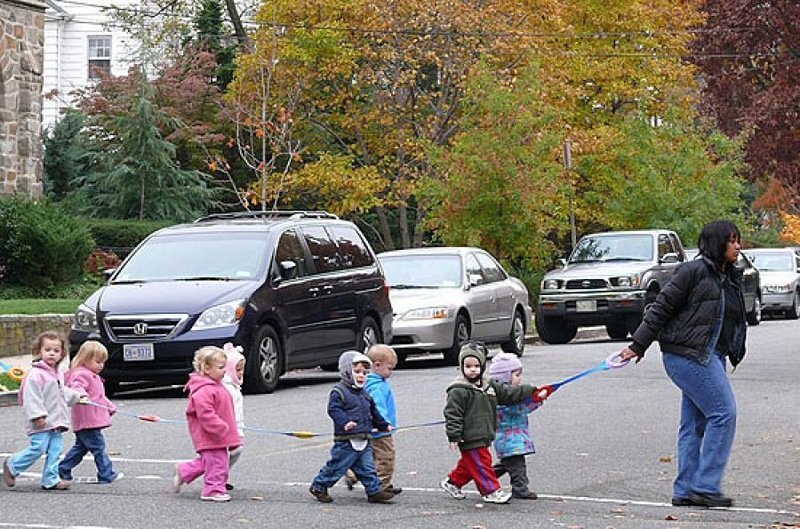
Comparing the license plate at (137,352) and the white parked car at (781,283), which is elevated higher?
the license plate at (137,352)

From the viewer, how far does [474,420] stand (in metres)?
9.65

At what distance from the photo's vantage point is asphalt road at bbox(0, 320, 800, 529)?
30.2 feet

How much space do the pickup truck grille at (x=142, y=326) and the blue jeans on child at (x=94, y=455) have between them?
220 inches

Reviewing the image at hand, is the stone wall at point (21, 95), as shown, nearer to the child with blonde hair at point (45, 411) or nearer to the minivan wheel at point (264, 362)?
the minivan wheel at point (264, 362)

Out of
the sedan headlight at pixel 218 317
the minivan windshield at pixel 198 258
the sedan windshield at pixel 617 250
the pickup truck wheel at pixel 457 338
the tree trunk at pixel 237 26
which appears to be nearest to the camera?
the sedan headlight at pixel 218 317

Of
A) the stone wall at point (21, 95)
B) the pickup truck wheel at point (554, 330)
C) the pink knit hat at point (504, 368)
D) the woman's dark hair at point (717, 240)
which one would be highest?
the stone wall at point (21, 95)

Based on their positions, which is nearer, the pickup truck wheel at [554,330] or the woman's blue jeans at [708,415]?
the woman's blue jeans at [708,415]

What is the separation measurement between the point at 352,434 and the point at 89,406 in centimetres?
196

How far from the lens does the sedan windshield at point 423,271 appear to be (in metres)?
22.2

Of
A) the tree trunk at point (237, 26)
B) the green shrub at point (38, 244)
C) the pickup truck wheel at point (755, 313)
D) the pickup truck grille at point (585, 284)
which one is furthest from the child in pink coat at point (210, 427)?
the tree trunk at point (237, 26)

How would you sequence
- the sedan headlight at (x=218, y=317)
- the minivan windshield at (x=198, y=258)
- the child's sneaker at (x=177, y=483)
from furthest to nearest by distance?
1. the minivan windshield at (x=198, y=258)
2. the sedan headlight at (x=218, y=317)
3. the child's sneaker at (x=177, y=483)

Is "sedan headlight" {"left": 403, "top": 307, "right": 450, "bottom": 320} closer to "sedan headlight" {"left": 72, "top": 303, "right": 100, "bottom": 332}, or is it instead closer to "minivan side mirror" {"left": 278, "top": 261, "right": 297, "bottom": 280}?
"minivan side mirror" {"left": 278, "top": 261, "right": 297, "bottom": 280}

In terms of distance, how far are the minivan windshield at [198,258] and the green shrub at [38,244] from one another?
7.47m

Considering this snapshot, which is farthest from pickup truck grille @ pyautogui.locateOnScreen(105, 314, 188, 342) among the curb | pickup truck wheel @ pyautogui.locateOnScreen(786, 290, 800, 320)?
pickup truck wheel @ pyautogui.locateOnScreen(786, 290, 800, 320)
